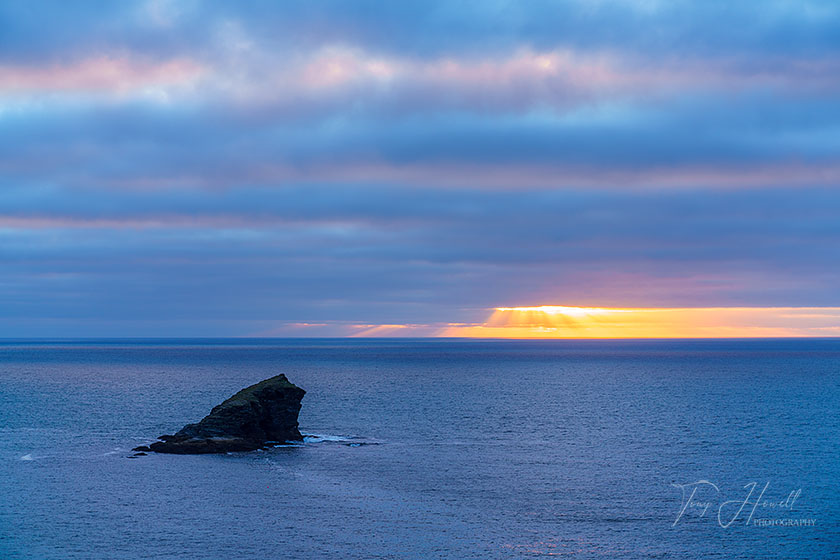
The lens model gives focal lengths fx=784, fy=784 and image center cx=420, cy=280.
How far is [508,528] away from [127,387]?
148557mm

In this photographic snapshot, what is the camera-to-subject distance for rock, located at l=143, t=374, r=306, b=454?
82.4 meters

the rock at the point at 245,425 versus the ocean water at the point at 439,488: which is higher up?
the rock at the point at 245,425

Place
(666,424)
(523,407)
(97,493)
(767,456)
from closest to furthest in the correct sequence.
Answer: (97,493) → (767,456) → (666,424) → (523,407)

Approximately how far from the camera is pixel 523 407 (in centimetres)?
13388

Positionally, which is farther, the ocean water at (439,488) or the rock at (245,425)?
the rock at (245,425)

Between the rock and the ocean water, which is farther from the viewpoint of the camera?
the rock

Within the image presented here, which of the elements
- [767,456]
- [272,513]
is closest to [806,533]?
[767,456]

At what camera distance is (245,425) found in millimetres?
86750

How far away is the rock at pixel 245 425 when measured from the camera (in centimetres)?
8238

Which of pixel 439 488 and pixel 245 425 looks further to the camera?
pixel 245 425

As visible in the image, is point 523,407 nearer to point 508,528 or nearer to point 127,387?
point 508,528

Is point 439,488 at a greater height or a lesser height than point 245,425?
lesser

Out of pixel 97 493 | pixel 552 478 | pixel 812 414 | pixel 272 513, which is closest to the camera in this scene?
pixel 272 513

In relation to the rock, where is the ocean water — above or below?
below
